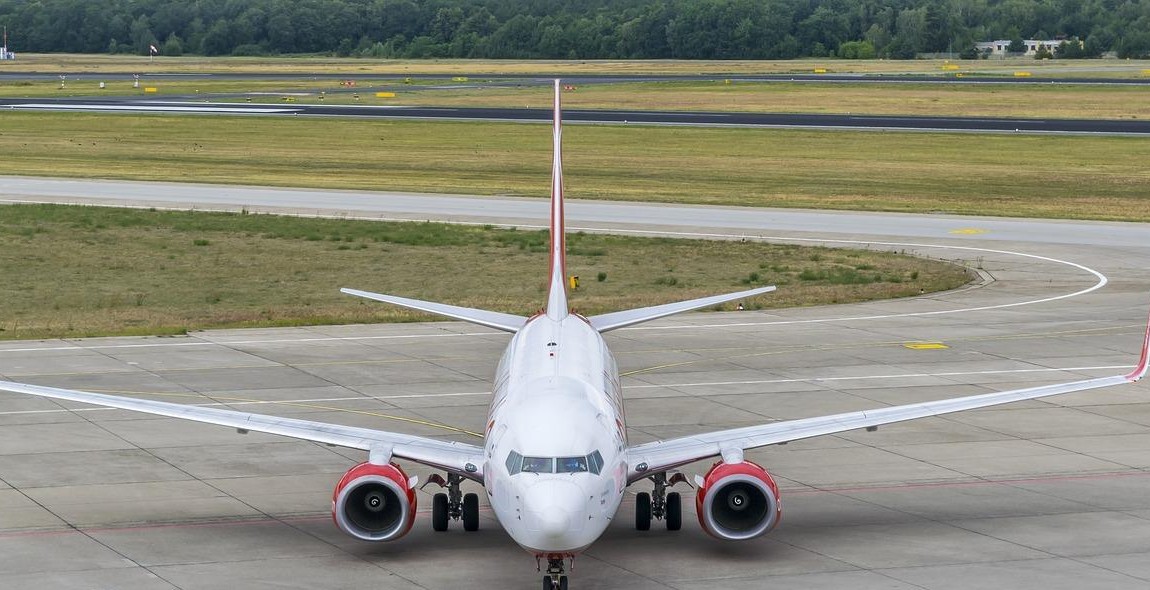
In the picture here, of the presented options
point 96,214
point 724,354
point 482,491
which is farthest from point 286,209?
point 482,491

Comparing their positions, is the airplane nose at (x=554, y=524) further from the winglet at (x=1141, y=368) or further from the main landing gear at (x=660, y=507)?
the winglet at (x=1141, y=368)

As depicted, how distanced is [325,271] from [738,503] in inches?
1487

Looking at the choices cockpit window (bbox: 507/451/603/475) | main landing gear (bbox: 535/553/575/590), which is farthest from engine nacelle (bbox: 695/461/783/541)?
main landing gear (bbox: 535/553/575/590)

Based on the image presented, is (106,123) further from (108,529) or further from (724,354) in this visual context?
(108,529)

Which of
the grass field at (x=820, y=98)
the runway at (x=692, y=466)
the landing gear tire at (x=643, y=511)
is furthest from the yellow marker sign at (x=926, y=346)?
the grass field at (x=820, y=98)

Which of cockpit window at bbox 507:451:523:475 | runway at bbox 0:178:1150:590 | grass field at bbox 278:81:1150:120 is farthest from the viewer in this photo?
grass field at bbox 278:81:1150:120

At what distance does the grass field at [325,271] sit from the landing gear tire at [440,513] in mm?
22733

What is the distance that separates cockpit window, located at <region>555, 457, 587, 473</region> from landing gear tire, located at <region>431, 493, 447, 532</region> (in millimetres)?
4589

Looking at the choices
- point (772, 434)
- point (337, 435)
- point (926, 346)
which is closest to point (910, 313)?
point (926, 346)

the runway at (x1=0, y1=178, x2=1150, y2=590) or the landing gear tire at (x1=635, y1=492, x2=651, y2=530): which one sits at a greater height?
the landing gear tire at (x1=635, y1=492, x2=651, y2=530)

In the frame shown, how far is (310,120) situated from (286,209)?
51.7 metres

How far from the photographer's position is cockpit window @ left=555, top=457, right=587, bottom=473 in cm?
2058

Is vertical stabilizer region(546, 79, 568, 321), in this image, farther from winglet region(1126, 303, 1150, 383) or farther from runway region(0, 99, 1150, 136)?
runway region(0, 99, 1150, 136)

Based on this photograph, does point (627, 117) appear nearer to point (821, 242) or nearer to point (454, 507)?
point (821, 242)
